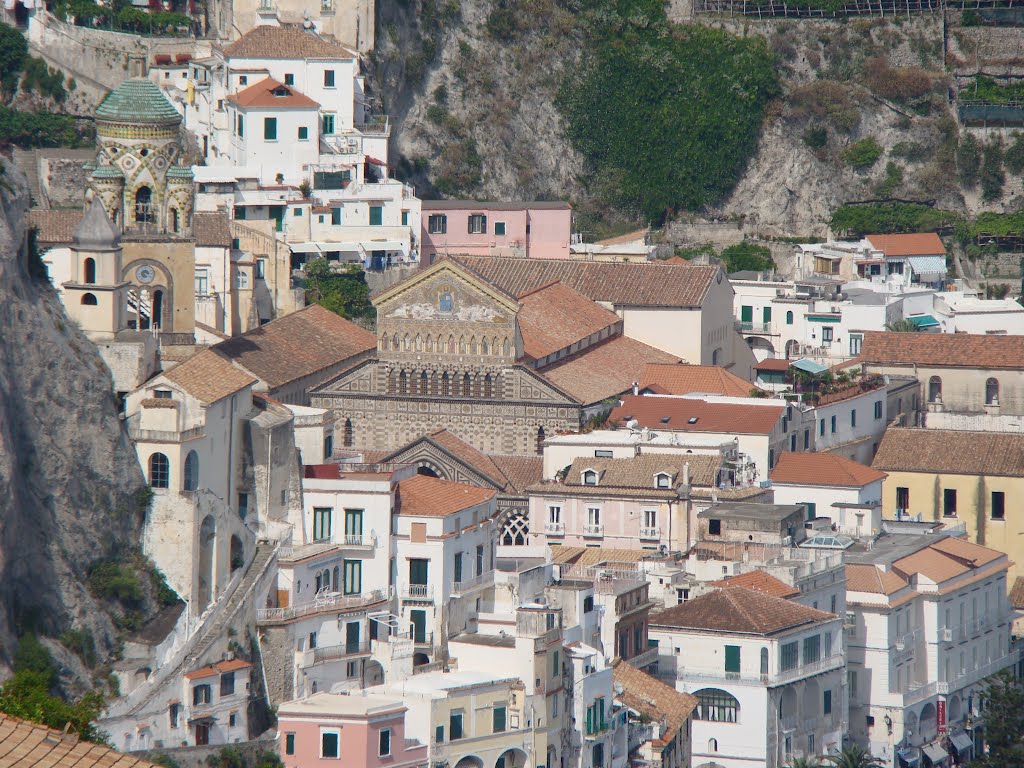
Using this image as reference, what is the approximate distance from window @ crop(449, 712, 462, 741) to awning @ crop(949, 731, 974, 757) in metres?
22.0

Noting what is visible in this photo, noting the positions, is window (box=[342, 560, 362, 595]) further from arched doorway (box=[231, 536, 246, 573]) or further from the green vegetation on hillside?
the green vegetation on hillside

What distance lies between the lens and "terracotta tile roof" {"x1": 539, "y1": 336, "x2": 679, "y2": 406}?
361 ft

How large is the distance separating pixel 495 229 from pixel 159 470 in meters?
47.6

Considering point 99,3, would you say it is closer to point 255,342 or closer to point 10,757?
point 255,342

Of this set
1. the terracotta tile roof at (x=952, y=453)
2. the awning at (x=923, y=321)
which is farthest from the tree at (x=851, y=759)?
the awning at (x=923, y=321)

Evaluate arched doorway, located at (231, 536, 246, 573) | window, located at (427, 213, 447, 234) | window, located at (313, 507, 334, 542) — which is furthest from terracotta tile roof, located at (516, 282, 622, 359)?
arched doorway, located at (231, 536, 246, 573)

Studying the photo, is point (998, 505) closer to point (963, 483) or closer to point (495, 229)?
point (963, 483)

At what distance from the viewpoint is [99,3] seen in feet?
425

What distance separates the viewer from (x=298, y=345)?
4343 inches

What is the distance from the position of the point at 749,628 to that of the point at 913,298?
47.3 metres

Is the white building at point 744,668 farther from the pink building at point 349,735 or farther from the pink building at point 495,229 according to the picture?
the pink building at point 495,229

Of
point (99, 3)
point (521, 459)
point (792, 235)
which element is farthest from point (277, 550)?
point (792, 235)

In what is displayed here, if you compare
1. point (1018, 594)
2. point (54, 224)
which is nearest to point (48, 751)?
point (54, 224)

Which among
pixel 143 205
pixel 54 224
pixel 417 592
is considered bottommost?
pixel 417 592
